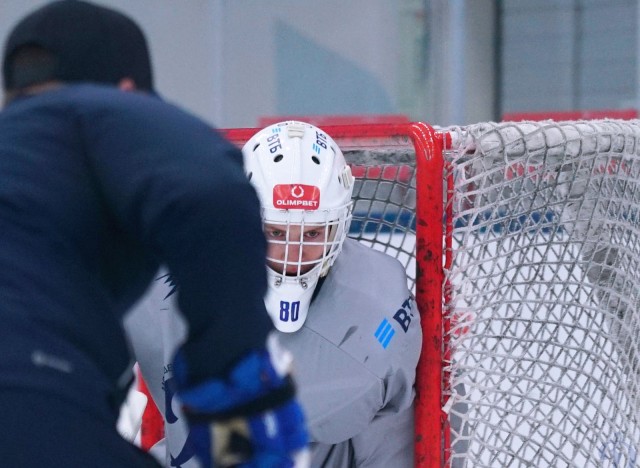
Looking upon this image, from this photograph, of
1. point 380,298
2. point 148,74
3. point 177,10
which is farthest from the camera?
point 177,10

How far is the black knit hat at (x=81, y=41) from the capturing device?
74 cm

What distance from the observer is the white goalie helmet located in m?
1.42

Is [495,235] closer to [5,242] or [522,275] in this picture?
[522,275]

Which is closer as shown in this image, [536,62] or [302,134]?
[302,134]

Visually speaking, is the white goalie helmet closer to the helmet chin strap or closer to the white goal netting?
the helmet chin strap

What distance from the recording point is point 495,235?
1457mm

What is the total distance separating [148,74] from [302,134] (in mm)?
710

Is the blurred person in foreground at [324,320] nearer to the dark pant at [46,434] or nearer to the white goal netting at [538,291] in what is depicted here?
the white goal netting at [538,291]

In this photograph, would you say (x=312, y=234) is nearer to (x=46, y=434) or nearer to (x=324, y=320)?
(x=324, y=320)

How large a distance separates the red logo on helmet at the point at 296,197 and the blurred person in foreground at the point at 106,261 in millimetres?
673

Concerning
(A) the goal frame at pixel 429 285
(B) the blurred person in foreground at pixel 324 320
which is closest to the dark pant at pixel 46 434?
(B) the blurred person in foreground at pixel 324 320

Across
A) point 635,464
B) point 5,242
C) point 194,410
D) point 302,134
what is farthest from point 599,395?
point 5,242

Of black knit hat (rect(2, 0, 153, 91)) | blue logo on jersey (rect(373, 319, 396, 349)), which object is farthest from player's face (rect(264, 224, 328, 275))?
black knit hat (rect(2, 0, 153, 91))

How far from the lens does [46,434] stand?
0.65 meters
